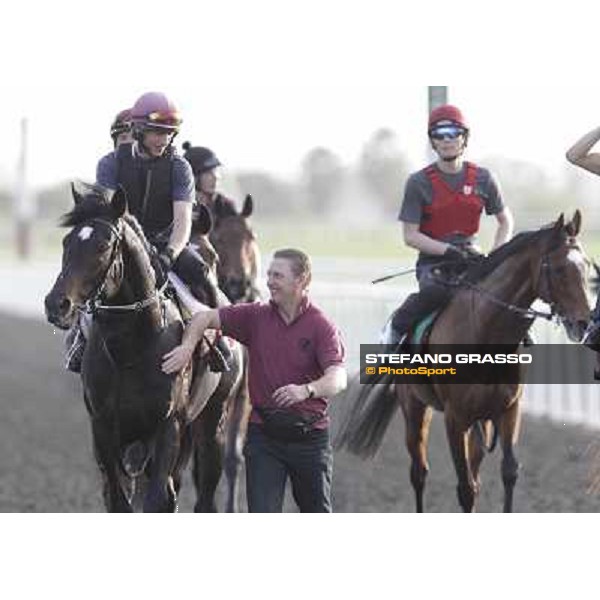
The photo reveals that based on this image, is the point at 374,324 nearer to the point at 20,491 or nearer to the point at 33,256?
the point at 20,491

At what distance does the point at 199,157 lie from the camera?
375 inches

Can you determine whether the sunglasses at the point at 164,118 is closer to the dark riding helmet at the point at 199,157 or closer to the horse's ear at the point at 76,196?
the horse's ear at the point at 76,196

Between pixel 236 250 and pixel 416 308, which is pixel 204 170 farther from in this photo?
pixel 416 308

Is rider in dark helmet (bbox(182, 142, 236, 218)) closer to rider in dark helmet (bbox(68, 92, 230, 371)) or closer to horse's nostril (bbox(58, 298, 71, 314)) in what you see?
rider in dark helmet (bbox(68, 92, 230, 371))

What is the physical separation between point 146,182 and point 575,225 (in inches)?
89.1

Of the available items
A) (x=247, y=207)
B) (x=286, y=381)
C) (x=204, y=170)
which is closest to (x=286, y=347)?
(x=286, y=381)

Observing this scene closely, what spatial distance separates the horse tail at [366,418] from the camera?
30.1 feet

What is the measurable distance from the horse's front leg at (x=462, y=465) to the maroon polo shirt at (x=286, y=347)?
6.25 feet

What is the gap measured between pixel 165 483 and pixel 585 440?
5929 millimetres

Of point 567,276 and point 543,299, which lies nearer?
point 567,276

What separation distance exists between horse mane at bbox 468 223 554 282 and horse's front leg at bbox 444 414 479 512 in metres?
0.79

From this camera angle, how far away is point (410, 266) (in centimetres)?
874

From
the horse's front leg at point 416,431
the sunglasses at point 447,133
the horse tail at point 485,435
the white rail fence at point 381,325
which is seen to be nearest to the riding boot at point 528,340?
the horse tail at point 485,435
